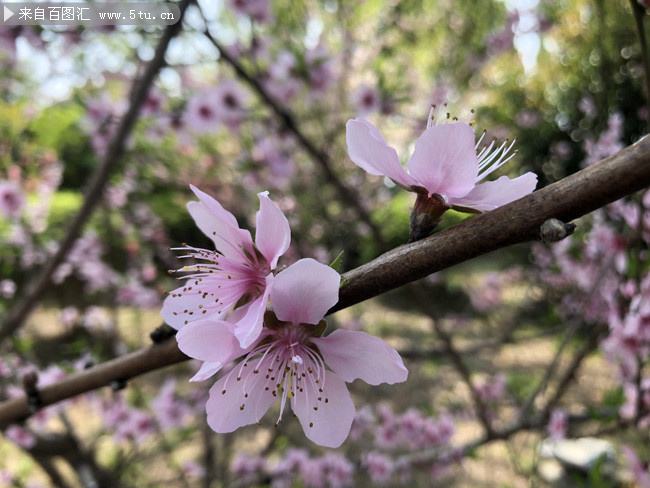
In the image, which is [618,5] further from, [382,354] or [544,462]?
[544,462]

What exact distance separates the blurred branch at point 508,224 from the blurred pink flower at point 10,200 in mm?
3221

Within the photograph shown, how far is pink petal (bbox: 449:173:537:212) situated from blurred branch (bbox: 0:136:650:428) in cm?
5

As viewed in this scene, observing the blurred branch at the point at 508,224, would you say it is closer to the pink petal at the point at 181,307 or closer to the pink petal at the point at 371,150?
the pink petal at the point at 371,150

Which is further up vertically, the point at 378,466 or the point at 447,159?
the point at 447,159

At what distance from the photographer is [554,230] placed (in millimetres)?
334

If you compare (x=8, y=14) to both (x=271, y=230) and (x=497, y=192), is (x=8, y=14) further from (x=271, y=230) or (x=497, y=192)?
(x=497, y=192)

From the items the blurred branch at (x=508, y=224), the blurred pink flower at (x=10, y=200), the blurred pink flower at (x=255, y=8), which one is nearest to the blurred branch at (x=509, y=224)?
the blurred branch at (x=508, y=224)

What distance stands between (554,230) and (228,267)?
0.39 m

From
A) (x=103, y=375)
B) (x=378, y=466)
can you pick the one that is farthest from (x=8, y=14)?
(x=378, y=466)

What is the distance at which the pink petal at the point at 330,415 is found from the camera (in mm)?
500

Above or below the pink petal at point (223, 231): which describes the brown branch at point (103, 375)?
below

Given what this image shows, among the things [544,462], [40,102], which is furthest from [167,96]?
[544,462]

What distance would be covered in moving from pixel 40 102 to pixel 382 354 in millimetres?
5947

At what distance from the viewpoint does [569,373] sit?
1.52m
